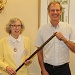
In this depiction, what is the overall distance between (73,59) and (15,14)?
1032 millimetres

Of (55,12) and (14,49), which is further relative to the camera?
(14,49)

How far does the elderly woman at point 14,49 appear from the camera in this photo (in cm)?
211

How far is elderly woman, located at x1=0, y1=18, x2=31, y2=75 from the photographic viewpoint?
211 cm

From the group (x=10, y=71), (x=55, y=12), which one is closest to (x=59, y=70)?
(x=10, y=71)

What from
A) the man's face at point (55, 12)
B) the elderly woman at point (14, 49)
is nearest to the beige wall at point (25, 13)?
the elderly woman at point (14, 49)

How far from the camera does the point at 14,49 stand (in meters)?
2.16

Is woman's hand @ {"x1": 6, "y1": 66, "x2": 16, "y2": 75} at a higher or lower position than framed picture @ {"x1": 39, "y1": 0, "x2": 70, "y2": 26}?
lower

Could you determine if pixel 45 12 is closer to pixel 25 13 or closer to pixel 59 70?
pixel 25 13

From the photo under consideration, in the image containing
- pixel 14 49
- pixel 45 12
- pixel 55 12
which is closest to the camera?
pixel 55 12

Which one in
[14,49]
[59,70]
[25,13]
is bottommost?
[59,70]

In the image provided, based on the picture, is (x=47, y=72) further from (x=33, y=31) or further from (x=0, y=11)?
(x=0, y=11)

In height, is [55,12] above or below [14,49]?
above

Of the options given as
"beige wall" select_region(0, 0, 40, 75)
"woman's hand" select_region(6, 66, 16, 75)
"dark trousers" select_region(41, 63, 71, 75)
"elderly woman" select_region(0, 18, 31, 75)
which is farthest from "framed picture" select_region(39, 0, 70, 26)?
"woman's hand" select_region(6, 66, 16, 75)

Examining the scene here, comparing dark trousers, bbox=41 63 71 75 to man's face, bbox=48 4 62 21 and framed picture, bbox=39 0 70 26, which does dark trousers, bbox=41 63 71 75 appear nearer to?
man's face, bbox=48 4 62 21
